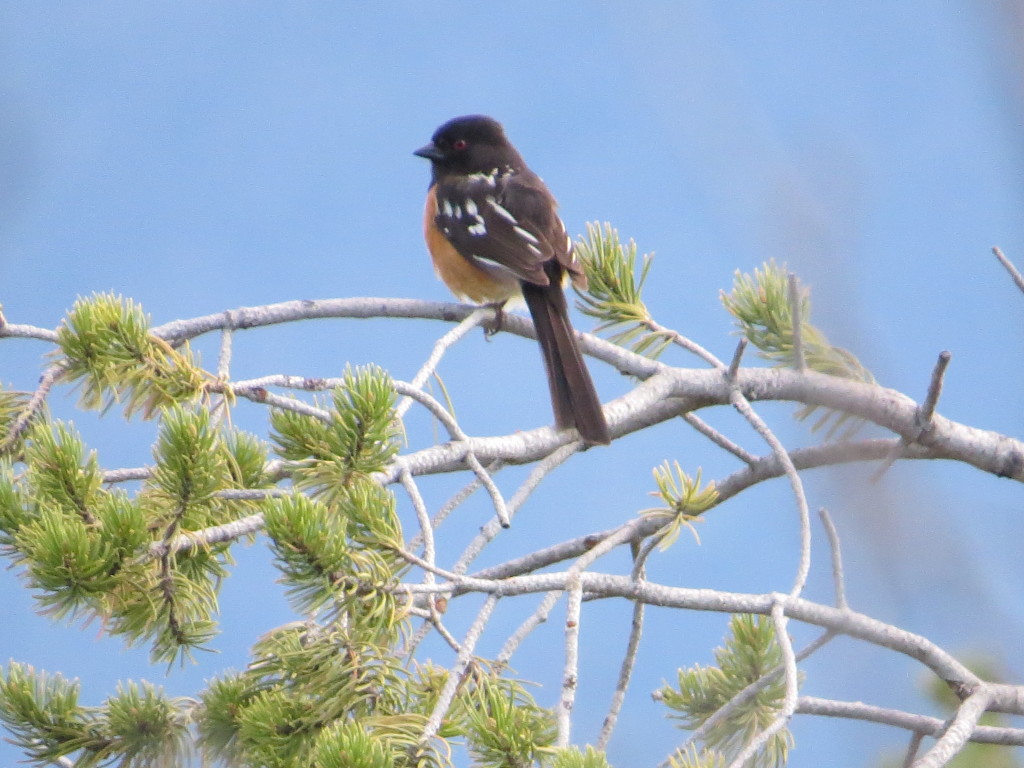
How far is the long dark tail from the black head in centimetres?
94

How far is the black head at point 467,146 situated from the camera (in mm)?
3568

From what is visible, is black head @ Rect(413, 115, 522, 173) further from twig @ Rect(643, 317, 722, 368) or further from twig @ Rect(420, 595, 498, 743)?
twig @ Rect(420, 595, 498, 743)

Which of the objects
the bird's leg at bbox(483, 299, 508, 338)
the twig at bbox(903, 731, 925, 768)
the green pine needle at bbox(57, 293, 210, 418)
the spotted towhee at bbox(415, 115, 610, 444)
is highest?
the spotted towhee at bbox(415, 115, 610, 444)

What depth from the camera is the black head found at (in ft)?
11.7

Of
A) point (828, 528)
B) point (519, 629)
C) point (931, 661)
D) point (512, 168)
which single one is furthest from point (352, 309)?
point (512, 168)

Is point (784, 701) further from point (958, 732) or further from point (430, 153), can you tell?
point (430, 153)

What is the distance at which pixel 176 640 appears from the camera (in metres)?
1.40

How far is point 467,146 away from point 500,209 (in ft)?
1.91

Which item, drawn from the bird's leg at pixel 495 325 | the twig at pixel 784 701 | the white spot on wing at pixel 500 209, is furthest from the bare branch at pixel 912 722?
the white spot on wing at pixel 500 209

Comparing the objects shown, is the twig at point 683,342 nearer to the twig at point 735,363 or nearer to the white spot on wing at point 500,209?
the twig at point 735,363

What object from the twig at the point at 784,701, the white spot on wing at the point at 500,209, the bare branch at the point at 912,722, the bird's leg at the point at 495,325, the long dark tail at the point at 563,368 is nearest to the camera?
the twig at the point at 784,701

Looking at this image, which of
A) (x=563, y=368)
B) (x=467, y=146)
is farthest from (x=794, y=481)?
(x=467, y=146)

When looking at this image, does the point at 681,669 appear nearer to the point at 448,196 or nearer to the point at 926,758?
the point at 926,758

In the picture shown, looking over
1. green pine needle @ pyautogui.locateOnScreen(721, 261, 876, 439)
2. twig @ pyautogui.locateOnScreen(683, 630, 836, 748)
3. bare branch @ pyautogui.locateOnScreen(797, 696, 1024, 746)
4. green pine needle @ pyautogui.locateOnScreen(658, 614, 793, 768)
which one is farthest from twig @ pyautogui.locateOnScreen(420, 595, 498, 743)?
green pine needle @ pyautogui.locateOnScreen(721, 261, 876, 439)
